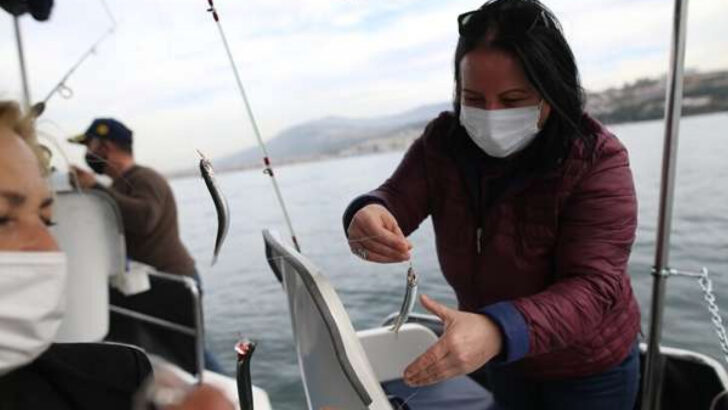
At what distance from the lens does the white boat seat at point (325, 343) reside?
634mm

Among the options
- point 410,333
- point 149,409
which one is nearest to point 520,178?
point 149,409

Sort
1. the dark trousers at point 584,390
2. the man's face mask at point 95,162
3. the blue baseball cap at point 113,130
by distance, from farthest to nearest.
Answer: the blue baseball cap at point 113,130
the man's face mask at point 95,162
the dark trousers at point 584,390

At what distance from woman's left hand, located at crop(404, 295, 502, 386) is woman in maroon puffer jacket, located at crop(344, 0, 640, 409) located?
0.05m

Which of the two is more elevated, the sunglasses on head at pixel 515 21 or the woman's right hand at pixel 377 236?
the sunglasses on head at pixel 515 21

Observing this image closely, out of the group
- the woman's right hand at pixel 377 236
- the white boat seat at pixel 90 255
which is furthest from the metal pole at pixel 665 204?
the white boat seat at pixel 90 255

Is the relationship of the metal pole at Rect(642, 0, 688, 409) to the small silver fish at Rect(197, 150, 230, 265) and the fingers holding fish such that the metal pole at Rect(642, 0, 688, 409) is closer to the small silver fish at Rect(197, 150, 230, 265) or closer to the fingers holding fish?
the fingers holding fish

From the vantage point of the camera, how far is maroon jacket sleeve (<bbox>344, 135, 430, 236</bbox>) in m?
1.13

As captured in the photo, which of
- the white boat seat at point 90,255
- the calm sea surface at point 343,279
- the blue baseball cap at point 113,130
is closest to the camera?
the white boat seat at point 90,255

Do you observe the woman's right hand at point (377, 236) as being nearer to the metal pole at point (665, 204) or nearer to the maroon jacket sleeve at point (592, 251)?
the maroon jacket sleeve at point (592, 251)

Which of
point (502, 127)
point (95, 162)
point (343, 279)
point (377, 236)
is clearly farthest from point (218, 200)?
point (343, 279)

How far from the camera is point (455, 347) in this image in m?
0.69

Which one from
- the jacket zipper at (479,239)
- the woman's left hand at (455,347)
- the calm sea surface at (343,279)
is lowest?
the calm sea surface at (343,279)

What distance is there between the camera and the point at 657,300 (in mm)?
1295

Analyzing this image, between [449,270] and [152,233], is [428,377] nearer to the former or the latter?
[449,270]
